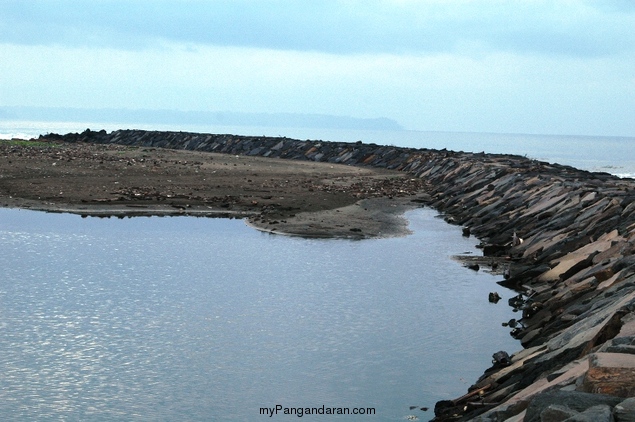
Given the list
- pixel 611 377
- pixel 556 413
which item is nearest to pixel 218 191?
pixel 611 377

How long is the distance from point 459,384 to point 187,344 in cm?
430

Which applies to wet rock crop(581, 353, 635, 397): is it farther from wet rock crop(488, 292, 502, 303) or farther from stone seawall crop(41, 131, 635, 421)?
wet rock crop(488, 292, 502, 303)

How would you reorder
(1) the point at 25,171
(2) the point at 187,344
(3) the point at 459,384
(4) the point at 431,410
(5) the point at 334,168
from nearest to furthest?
(4) the point at 431,410 → (3) the point at 459,384 → (2) the point at 187,344 → (1) the point at 25,171 → (5) the point at 334,168

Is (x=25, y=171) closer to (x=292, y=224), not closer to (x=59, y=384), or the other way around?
(x=292, y=224)

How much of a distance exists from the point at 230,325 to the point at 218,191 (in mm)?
19565

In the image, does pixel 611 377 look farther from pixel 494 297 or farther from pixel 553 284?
pixel 494 297

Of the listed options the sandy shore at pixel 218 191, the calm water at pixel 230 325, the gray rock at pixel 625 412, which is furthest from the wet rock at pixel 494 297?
the gray rock at pixel 625 412

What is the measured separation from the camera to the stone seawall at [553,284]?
7.47m

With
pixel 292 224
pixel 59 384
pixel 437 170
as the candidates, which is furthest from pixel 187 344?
pixel 437 170

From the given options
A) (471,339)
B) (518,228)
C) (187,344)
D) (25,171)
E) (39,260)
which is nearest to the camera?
(187,344)

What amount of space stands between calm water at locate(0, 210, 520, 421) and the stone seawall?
88 centimetres

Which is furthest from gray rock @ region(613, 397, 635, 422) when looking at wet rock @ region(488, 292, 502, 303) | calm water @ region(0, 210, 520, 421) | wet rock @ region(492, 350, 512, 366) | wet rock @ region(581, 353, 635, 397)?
wet rock @ region(488, 292, 502, 303)

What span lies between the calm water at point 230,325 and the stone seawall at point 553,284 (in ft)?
2.90

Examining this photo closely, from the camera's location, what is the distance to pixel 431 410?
1100cm
